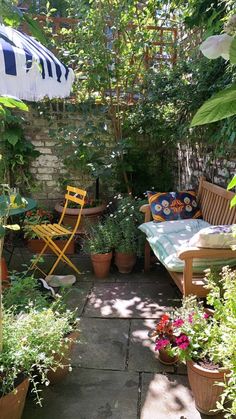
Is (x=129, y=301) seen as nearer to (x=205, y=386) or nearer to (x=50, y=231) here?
(x=50, y=231)

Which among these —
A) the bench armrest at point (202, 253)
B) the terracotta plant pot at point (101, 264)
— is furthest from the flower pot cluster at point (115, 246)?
the bench armrest at point (202, 253)

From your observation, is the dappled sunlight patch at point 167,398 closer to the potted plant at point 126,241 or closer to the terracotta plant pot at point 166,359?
the terracotta plant pot at point 166,359

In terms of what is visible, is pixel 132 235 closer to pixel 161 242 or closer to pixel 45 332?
pixel 161 242

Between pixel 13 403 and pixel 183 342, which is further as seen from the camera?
pixel 183 342

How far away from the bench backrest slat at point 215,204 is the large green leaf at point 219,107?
2.59m

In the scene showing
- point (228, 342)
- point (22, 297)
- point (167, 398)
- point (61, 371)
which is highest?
point (228, 342)

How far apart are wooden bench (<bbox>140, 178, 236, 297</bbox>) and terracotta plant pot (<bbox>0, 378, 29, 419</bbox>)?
1.31 meters

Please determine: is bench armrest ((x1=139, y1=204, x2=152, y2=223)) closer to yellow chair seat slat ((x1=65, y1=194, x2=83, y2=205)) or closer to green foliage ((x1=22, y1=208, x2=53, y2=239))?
yellow chair seat slat ((x1=65, y1=194, x2=83, y2=205))

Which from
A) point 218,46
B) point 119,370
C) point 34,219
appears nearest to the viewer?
point 218,46

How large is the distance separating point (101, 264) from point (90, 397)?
173 cm

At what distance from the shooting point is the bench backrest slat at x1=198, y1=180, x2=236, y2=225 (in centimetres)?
Result: 310

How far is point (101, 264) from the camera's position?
3592 millimetres

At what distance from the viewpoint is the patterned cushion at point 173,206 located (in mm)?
3576

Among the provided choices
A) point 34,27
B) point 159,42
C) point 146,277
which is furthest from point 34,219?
point 34,27
